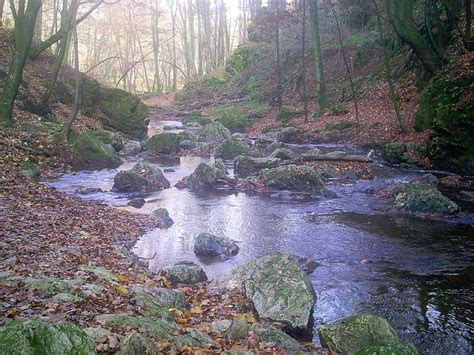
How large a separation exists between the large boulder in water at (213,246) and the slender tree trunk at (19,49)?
11.0m

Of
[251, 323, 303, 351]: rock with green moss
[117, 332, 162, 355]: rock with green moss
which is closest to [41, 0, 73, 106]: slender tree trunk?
[251, 323, 303, 351]: rock with green moss

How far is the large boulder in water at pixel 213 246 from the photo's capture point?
30.2 feet

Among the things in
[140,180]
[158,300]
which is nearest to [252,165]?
[140,180]

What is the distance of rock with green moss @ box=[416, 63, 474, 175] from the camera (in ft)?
48.4

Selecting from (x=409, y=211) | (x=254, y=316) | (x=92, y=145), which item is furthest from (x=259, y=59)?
(x=254, y=316)

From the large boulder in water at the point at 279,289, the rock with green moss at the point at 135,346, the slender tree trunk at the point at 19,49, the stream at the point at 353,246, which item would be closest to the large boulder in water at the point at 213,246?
the stream at the point at 353,246

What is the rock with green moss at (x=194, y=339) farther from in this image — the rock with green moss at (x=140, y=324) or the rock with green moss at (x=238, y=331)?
the rock with green moss at (x=238, y=331)

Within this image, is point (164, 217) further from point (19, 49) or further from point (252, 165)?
point (19, 49)

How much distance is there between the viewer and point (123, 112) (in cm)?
2733

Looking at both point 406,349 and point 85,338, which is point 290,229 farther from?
point 85,338

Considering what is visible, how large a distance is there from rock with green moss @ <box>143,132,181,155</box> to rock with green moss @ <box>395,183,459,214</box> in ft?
43.5

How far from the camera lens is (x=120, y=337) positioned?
13.6 feet

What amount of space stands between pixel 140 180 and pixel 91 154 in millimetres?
4444

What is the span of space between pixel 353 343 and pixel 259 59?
1602 inches
